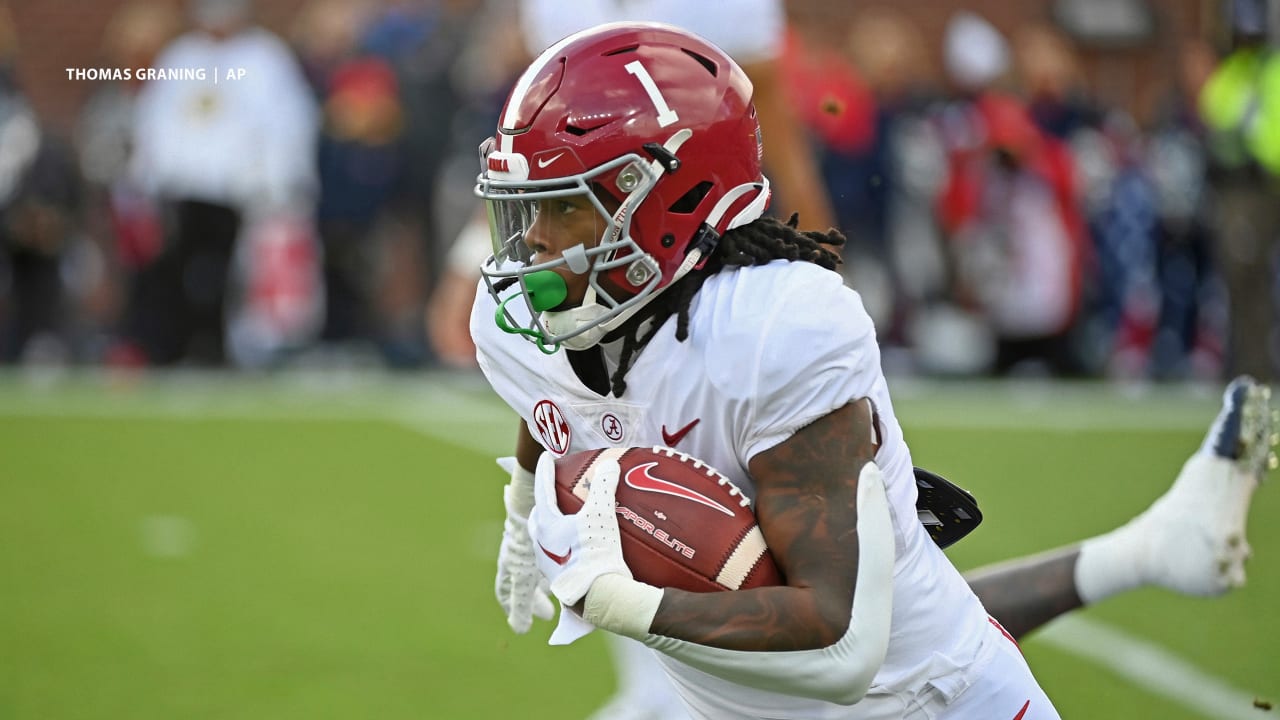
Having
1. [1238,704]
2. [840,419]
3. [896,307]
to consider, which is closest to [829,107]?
[840,419]

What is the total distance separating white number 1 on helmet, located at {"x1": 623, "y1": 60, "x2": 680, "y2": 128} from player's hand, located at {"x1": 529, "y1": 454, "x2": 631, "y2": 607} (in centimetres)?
52

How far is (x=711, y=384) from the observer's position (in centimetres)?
228

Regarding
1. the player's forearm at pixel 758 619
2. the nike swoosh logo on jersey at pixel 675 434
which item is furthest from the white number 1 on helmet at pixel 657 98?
the player's forearm at pixel 758 619

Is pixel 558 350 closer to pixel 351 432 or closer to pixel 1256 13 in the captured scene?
pixel 351 432

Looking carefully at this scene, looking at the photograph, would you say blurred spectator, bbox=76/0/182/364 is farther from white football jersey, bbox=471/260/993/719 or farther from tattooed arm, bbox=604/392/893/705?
tattooed arm, bbox=604/392/893/705

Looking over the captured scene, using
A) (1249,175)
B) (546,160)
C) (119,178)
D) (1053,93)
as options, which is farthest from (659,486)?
(119,178)

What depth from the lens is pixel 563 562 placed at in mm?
2260

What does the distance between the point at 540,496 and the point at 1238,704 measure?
2253 mm

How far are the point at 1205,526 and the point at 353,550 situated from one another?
3.15 m

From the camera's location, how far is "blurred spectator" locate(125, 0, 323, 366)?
30.3ft

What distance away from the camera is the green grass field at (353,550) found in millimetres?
4012

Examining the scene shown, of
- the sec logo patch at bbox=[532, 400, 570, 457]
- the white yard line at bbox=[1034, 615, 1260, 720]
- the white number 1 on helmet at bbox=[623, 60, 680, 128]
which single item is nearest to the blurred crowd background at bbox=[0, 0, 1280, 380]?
the white yard line at bbox=[1034, 615, 1260, 720]

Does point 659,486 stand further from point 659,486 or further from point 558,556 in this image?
point 558,556

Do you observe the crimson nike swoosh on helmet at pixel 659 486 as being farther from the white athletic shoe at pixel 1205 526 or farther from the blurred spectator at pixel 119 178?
the blurred spectator at pixel 119 178
